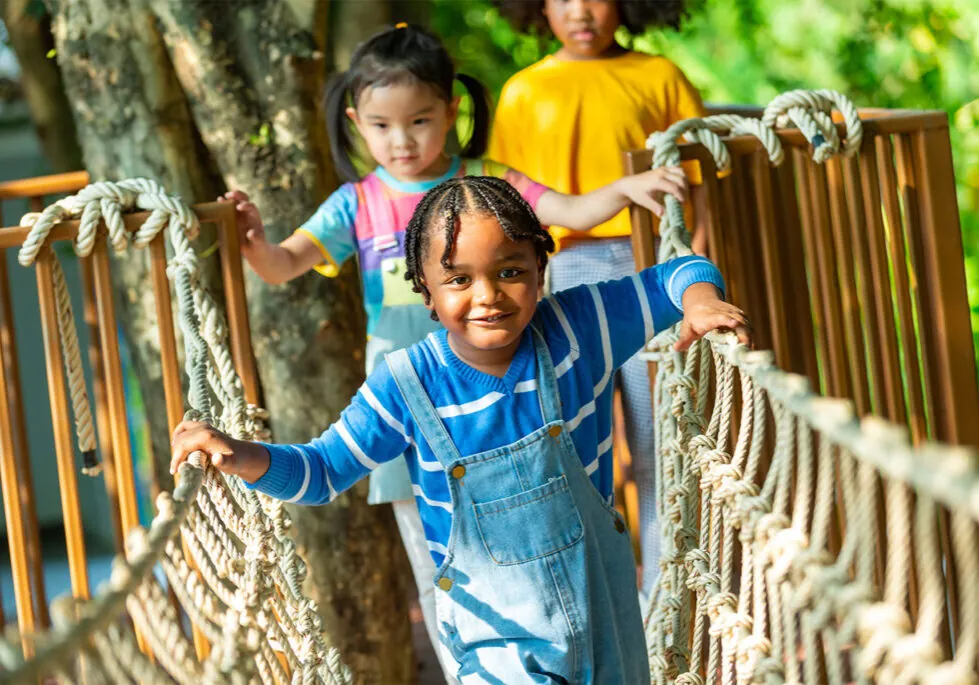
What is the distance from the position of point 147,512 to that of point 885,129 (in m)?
3.76

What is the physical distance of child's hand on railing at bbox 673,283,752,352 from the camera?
153cm

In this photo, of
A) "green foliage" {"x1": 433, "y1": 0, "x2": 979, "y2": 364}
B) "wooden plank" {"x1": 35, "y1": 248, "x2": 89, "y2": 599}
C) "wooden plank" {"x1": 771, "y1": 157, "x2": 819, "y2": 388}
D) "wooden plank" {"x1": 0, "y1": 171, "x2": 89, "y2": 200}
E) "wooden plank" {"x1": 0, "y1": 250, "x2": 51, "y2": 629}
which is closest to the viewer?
"wooden plank" {"x1": 35, "y1": 248, "x2": 89, "y2": 599}

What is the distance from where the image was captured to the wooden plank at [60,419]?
6.47ft

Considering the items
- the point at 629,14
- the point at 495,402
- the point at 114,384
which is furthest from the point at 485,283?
the point at 629,14

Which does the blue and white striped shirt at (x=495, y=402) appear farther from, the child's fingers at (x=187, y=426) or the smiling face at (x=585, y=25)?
the smiling face at (x=585, y=25)

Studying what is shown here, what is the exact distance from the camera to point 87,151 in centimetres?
277

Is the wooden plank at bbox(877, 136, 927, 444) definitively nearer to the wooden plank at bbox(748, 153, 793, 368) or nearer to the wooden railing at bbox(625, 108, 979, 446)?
the wooden railing at bbox(625, 108, 979, 446)

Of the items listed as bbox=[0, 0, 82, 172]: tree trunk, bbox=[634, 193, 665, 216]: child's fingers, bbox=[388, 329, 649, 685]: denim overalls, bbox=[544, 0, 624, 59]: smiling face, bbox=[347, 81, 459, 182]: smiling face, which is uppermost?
bbox=[0, 0, 82, 172]: tree trunk

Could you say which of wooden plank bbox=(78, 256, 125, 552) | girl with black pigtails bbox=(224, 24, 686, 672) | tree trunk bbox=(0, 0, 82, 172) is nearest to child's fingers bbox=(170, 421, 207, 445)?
girl with black pigtails bbox=(224, 24, 686, 672)

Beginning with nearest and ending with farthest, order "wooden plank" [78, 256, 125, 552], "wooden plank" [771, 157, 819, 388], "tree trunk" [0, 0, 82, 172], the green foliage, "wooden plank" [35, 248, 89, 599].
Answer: "wooden plank" [35, 248, 89, 599] < "wooden plank" [771, 157, 819, 388] < "wooden plank" [78, 256, 125, 552] < "tree trunk" [0, 0, 82, 172] < the green foliage

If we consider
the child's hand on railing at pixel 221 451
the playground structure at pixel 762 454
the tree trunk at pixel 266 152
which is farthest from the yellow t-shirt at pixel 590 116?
the child's hand on railing at pixel 221 451

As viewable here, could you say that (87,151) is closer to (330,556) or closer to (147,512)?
(330,556)

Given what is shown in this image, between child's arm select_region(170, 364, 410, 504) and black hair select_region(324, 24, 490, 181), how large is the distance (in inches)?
26.0

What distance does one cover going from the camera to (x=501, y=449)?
1.54 m
